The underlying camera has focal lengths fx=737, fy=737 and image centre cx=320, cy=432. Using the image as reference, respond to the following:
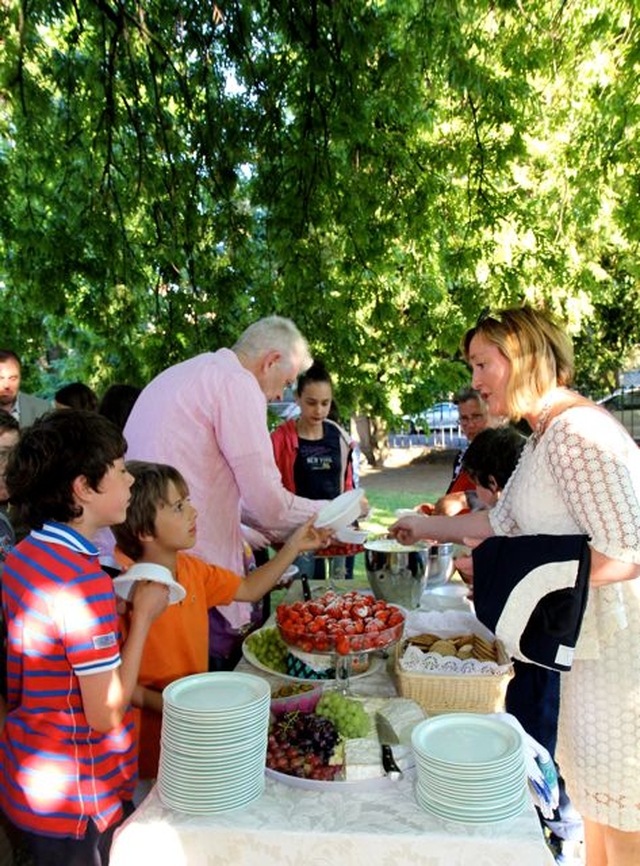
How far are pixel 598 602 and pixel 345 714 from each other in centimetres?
77

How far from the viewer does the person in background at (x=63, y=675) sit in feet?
4.98

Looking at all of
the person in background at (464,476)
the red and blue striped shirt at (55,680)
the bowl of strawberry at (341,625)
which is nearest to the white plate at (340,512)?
the bowl of strawberry at (341,625)

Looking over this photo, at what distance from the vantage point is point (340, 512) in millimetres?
2361

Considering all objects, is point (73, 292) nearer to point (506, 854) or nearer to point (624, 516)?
point (624, 516)

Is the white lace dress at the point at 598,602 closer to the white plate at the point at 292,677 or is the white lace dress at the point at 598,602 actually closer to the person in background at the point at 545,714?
the person in background at the point at 545,714

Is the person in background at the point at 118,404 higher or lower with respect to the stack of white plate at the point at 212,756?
higher

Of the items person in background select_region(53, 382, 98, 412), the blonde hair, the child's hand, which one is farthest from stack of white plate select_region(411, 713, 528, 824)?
person in background select_region(53, 382, 98, 412)

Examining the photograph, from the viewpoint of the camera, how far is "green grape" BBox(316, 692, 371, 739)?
1.56 m

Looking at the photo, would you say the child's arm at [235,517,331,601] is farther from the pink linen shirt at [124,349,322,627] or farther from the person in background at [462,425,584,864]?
the person in background at [462,425,584,864]

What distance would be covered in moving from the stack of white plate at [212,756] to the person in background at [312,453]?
11.6ft

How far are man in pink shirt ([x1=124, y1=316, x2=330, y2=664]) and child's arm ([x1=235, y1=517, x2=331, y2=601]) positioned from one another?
0.41ft

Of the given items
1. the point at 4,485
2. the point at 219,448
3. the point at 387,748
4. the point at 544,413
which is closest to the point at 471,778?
the point at 387,748

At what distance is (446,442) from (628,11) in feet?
51.4

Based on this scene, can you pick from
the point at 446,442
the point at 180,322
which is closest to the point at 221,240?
the point at 180,322
